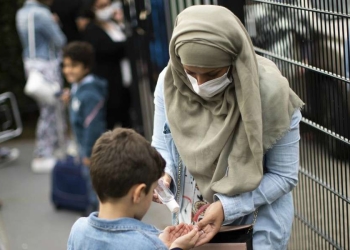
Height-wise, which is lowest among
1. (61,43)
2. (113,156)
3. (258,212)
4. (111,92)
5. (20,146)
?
(20,146)

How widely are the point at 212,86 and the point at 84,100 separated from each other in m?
3.19

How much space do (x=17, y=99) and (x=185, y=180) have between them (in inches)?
254

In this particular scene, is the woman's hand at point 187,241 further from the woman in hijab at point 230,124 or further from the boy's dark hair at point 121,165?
the boy's dark hair at point 121,165

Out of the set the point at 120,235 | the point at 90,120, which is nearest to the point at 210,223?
the point at 120,235

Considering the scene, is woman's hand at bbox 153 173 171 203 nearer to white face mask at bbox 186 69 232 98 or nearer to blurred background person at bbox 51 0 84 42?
white face mask at bbox 186 69 232 98

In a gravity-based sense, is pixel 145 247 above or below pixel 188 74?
below

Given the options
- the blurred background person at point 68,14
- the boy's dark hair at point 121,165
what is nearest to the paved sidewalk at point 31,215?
the blurred background person at point 68,14

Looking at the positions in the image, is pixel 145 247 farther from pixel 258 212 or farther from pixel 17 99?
pixel 17 99

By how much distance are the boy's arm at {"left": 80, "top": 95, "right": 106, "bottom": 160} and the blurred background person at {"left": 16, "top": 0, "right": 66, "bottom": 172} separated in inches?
71.3

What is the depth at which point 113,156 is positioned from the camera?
7.55 ft

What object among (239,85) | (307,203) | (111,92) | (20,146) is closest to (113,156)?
(239,85)

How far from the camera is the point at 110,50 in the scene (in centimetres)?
705

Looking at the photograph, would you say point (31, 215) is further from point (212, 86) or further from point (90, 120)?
point (212, 86)

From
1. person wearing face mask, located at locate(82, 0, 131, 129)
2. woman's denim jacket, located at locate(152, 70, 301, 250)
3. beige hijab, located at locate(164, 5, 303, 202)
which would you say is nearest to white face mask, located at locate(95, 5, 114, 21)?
person wearing face mask, located at locate(82, 0, 131, 129)
